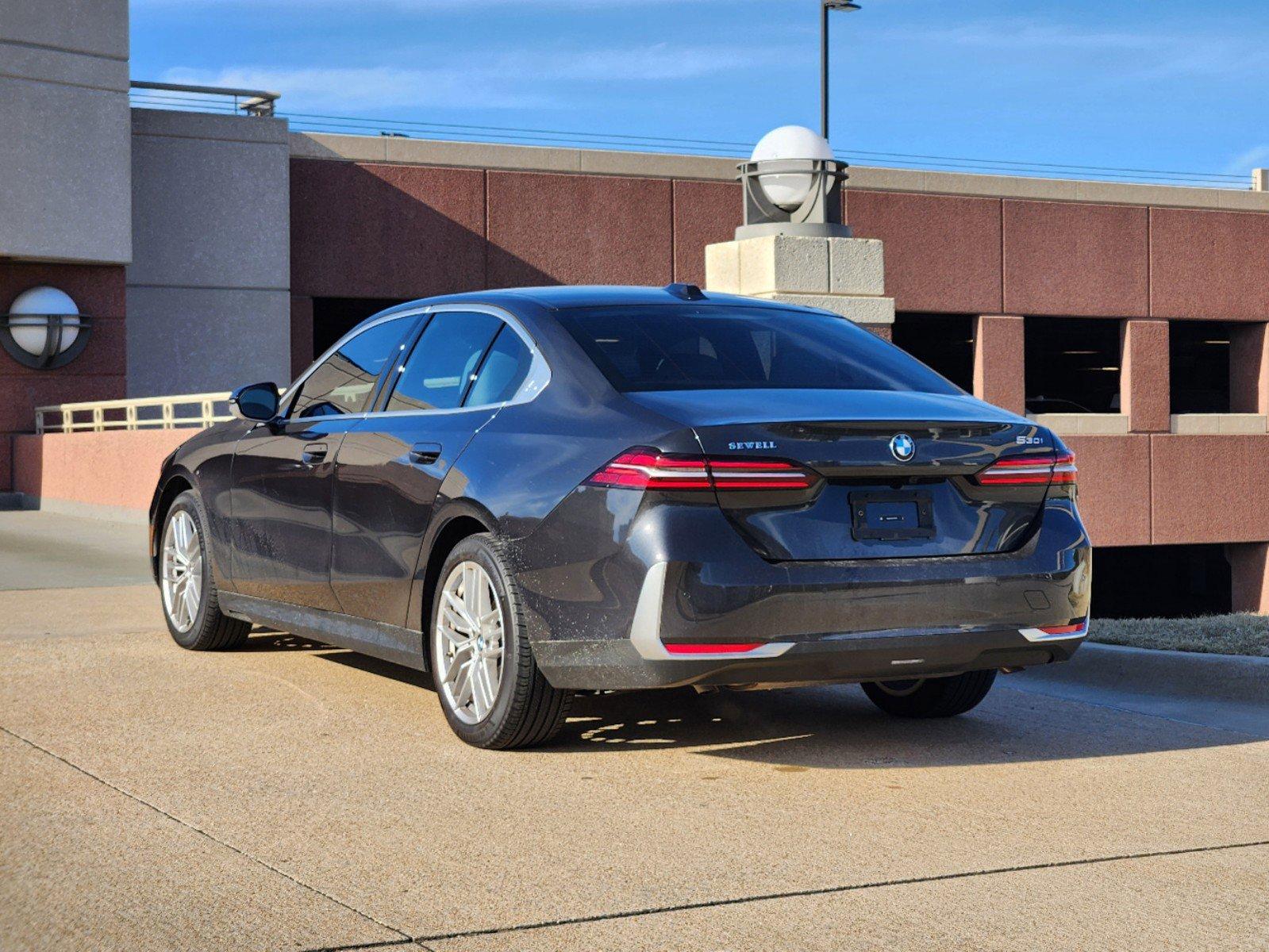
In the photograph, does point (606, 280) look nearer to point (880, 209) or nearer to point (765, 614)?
point (880, 209)

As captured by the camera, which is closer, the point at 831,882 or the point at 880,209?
the point at 831,882

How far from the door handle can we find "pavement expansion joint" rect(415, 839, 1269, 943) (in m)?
2.54

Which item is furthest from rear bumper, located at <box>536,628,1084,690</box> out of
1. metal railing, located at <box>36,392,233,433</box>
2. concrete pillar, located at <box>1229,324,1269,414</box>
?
concrete pillar, located at <box>1229,324,1269,414</box>

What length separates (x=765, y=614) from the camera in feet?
17.8

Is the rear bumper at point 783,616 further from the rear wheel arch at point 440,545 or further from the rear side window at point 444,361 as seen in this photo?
the rear side window at point 444,361

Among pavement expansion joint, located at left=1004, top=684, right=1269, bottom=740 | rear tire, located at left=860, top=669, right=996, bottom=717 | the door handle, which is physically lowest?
pavement expansion joint, located at left=1004, top=684, right=1269, bottom=740

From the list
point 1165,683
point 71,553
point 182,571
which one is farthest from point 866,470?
point 71,553

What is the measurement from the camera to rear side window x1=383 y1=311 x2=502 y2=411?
664cm

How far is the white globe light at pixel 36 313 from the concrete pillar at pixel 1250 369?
19.3m

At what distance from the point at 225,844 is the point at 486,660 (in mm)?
1446

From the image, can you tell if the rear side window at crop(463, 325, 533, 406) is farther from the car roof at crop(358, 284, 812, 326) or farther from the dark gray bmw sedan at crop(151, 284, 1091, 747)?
the car roof at crop(358, 284, 812, 326)

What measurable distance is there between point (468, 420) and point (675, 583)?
52.3 inches

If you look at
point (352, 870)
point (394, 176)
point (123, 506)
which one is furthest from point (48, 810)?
point (394, 176)

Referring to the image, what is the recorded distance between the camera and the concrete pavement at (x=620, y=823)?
409 centimetres
